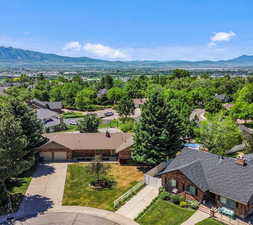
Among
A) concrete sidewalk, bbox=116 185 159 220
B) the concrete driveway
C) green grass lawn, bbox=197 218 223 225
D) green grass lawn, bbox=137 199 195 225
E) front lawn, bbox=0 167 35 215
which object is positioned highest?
green grass lawn, bbox=197 218 223 225

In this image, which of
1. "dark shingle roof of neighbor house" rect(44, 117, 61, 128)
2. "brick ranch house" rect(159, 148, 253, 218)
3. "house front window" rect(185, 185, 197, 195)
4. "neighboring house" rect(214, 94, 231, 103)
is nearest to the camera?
"brick ranch house" rect(159, 148, 253, 218)

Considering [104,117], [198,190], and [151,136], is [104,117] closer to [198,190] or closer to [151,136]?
[151,136]

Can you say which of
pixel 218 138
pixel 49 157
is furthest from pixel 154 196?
pixel 49 157

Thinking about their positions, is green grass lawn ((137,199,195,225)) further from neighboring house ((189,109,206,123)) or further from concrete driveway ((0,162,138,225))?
neighboring house ((189,109,206,123))

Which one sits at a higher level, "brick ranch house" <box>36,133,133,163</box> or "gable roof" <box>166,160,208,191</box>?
"gable roof" <box>166,160,208,191</box>

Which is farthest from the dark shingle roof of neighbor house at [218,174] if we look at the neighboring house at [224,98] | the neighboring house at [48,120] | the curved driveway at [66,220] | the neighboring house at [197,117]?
the neighboring house at [224,98]

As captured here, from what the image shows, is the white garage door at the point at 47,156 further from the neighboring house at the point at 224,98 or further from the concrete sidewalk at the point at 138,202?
the neighboring house at the point at 224,98

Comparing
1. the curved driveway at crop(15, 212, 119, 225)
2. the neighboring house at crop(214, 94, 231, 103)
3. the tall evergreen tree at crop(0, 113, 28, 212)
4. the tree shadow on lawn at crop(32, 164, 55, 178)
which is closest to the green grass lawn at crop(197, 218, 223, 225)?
the curved driveway at crop(15, 212, 119, 225)

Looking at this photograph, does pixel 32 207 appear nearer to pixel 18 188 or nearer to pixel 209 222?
pixel 18 188
